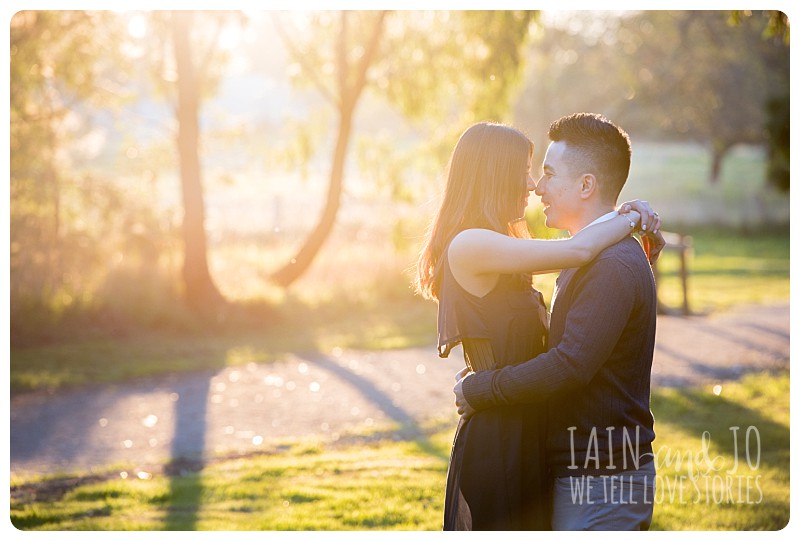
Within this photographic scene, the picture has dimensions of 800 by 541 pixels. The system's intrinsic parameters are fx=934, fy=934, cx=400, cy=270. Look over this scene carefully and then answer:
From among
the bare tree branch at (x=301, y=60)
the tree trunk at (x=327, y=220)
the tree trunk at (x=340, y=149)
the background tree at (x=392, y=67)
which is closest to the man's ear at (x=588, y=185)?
the background tree at (x=392, y=67)

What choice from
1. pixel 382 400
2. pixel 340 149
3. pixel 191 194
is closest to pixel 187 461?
pixel 382 400

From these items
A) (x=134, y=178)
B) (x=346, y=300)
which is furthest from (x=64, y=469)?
(x=134, y=178)

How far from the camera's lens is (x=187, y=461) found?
7.22 meters

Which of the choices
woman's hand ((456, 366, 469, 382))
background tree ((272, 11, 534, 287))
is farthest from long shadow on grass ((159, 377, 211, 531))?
background tree ((272, 11, 534, 287))

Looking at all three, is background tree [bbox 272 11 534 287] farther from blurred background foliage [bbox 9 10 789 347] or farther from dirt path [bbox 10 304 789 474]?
dirt path [bbox 10 304 789 474]

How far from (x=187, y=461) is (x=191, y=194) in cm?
682

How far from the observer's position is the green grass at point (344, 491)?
5676mm

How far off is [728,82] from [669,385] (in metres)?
27.2

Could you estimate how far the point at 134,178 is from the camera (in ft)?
51.5

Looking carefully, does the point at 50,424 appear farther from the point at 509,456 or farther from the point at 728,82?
the point at 728,82

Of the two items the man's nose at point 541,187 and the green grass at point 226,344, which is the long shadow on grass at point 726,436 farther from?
the green grass at point 226,344

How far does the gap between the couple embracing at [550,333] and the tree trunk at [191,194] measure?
34.7 ft

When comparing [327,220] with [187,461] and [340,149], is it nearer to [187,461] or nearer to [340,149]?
[340,149]

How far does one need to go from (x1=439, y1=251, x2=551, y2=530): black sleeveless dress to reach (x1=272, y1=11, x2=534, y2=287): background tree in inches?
462
